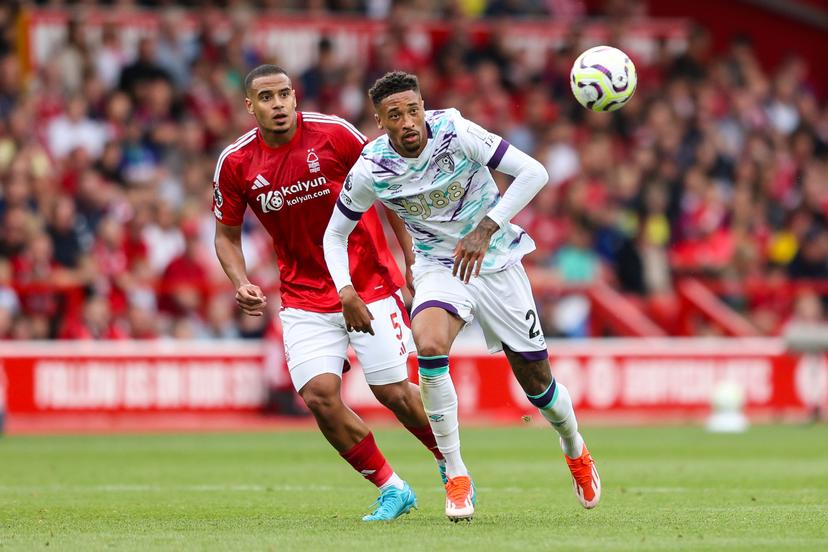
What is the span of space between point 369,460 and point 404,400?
388 mm

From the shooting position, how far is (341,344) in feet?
28.5

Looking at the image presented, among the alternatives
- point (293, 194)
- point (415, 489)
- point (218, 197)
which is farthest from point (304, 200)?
point (415, 489)

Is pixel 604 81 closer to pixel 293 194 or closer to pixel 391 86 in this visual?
pixel 391 86

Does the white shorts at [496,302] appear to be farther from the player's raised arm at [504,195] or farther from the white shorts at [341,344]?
the white shorts at [341,344]

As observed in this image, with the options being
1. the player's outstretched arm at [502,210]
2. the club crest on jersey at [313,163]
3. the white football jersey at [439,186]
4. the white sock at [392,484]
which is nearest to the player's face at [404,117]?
the white football jersey at [439,186]

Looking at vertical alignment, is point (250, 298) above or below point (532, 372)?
above

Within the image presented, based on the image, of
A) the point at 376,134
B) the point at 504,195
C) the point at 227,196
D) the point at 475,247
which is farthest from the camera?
the point at 376,134

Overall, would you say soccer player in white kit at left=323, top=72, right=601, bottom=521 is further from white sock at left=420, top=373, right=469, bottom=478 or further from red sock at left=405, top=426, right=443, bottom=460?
red sock at left=405, top=426, right=443, bottom=460

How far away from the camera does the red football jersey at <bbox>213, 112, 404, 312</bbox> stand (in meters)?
8.70

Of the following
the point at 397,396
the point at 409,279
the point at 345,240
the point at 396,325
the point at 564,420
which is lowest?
the point at 564,420

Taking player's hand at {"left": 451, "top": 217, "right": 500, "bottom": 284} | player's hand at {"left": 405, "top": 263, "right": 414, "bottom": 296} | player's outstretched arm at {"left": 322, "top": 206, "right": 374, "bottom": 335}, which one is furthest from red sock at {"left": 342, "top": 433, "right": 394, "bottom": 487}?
player's hand at {"left": 451, "top": 217, "right": 500, "bottom": 284}

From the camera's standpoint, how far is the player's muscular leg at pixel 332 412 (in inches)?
333

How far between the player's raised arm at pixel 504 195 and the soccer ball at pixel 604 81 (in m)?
0.90

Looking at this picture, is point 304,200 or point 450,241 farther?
point 304,200
